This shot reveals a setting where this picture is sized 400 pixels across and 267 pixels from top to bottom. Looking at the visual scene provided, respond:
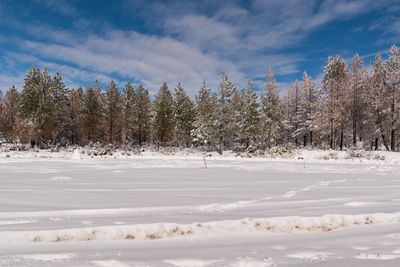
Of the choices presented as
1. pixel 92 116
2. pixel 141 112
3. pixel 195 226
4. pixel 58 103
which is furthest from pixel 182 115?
pixel 195 226

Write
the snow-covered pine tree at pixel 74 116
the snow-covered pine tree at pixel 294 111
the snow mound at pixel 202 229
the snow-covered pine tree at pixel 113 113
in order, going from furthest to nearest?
1. the snow-covered pine tree at pixel 294 111
2. the snow-covered pine tree at pixel 113 113
3. the snow-covered pine tree at pixel 74 116
4. the snow mound at pixel 202 229

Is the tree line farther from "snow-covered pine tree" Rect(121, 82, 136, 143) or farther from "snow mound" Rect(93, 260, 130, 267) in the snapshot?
"snow mound" Rect(93, 260, 130, 267)

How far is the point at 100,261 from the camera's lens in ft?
12.8

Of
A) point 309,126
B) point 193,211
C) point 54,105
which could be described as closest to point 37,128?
point 54,105

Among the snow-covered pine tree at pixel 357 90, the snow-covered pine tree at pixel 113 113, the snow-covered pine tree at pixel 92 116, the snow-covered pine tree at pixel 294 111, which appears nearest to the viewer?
the snow-covered pine tree at pixel 357 90

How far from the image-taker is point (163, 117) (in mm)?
48125

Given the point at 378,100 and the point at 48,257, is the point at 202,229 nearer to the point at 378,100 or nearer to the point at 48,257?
the point at 48,257

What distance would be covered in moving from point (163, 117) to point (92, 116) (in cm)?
1023

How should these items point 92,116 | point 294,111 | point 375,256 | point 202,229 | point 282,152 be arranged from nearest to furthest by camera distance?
point 375,256 → point 202,229 → point 282,152 → point 92,116 → point 294,111

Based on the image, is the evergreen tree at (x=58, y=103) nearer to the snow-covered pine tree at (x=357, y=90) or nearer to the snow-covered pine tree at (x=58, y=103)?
the snow-covered pine tree at (x=58, y=103)

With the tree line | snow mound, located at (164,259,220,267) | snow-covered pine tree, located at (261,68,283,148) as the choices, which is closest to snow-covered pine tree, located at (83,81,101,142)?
the tree line

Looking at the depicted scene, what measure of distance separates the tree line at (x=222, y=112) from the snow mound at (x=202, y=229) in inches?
1216

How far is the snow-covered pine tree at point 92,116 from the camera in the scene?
158 feet

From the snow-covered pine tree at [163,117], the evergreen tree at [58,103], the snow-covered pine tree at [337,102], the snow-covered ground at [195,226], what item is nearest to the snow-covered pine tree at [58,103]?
the evergreen tree at [58,103]
